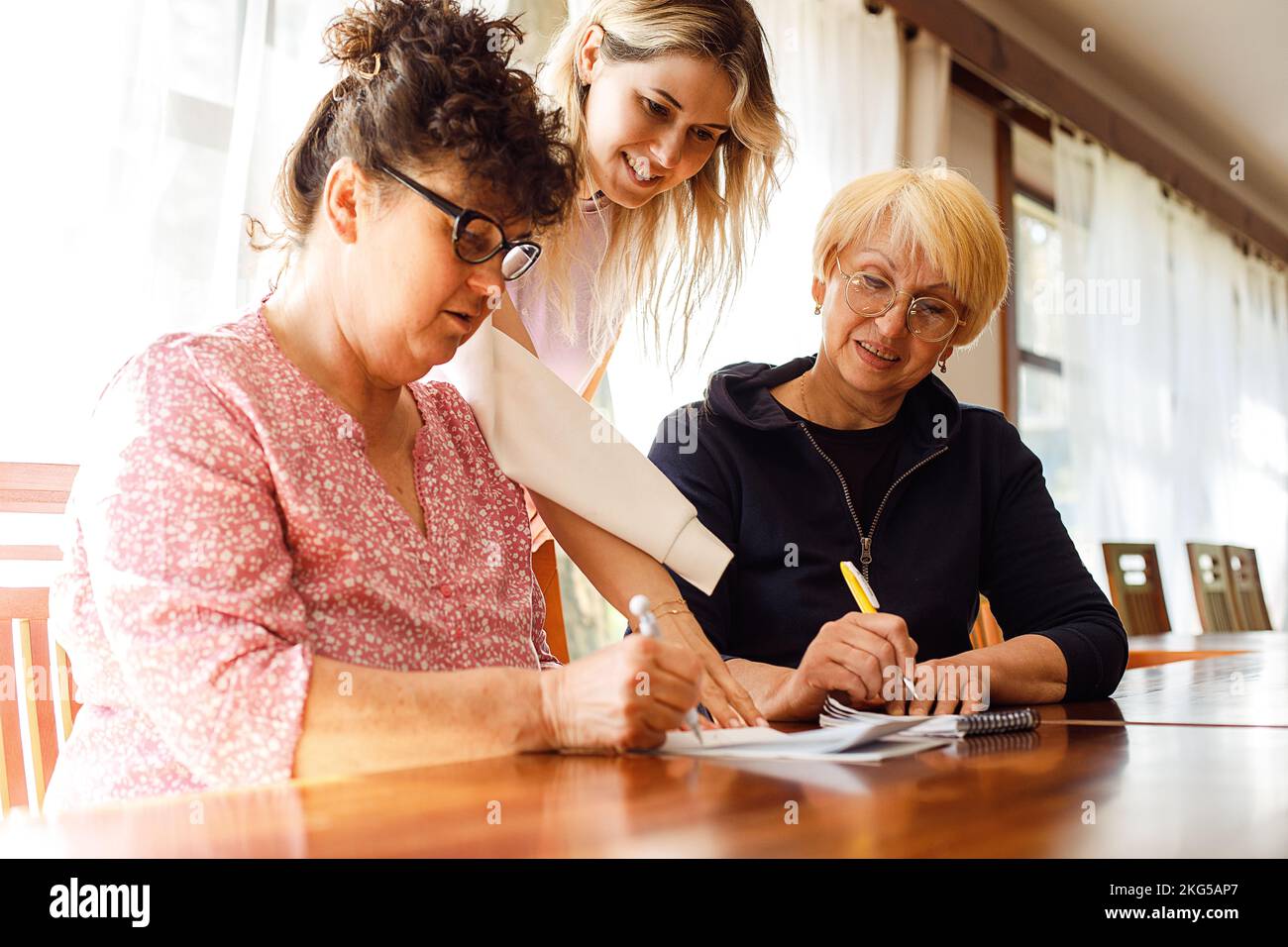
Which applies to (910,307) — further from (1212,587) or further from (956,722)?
(1212,587)

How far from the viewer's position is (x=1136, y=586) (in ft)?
13.1

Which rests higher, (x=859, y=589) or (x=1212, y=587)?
(x=1212, y=587)

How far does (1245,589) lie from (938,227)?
4.23m

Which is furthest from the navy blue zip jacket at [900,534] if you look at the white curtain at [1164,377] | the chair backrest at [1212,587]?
the white curtain at [1164,377]

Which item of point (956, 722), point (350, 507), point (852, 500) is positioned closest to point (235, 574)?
point (350, 507)

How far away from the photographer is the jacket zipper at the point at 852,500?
5.41 ft

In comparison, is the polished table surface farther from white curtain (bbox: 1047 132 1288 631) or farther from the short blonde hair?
white curtain (bbox: 1047 132 1288 631)

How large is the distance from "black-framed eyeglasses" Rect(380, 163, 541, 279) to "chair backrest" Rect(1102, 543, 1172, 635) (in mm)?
3151

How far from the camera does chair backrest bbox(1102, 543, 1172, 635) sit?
3.86 meters

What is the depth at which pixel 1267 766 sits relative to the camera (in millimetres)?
911

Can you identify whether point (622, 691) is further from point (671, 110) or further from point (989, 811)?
point (671, 110)

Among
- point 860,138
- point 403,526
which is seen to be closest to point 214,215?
point 403,526

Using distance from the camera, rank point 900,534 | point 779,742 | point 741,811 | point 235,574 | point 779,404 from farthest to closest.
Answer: point 779,404 < point 900,534 < point 779,742 < point 235,574 < point 741,811
